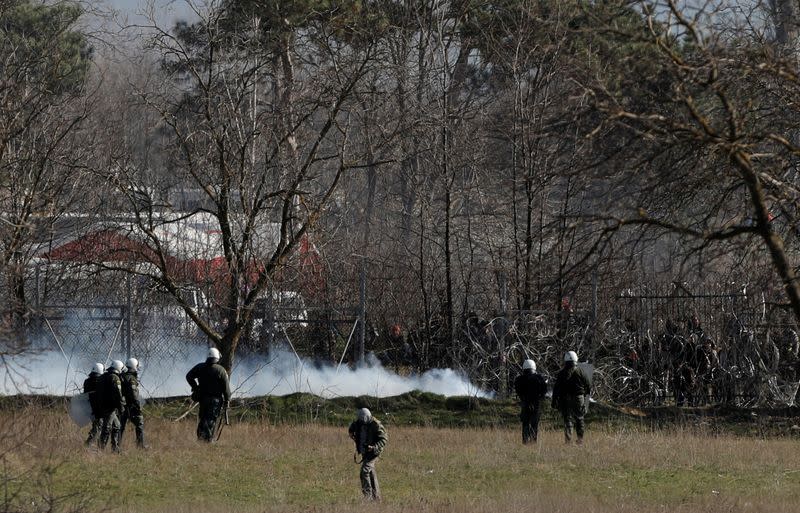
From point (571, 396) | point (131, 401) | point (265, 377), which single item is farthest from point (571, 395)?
point (265, 377)

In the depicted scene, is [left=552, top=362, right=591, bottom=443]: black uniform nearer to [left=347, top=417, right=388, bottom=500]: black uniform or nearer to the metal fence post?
[left=347, top=417, right=388, bottom=500]: black uniform

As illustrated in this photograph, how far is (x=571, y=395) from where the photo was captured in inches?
718

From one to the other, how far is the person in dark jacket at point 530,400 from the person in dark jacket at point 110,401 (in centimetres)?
604

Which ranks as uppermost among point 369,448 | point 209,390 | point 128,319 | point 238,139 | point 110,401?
point 238,139

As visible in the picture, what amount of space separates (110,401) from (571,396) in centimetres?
694

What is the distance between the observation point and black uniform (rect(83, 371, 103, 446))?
54.4 feet

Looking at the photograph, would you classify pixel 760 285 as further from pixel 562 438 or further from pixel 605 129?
pixel 562 438

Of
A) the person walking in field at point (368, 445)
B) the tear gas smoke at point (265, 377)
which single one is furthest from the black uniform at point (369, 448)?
the tear gas smoke at point (265, 377)

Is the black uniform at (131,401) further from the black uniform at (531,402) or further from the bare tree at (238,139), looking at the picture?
the black uniform at (531,402)

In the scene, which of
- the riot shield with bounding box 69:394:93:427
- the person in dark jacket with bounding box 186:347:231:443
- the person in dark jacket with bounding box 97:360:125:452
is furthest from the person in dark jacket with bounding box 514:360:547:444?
the riot shield with bounding box 69:394:93:427

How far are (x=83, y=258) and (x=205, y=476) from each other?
519 cm

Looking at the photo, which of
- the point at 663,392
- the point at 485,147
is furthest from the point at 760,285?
the point at 485,147

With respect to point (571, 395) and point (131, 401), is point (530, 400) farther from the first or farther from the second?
point (131, 401)

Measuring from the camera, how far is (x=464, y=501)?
530 inches
